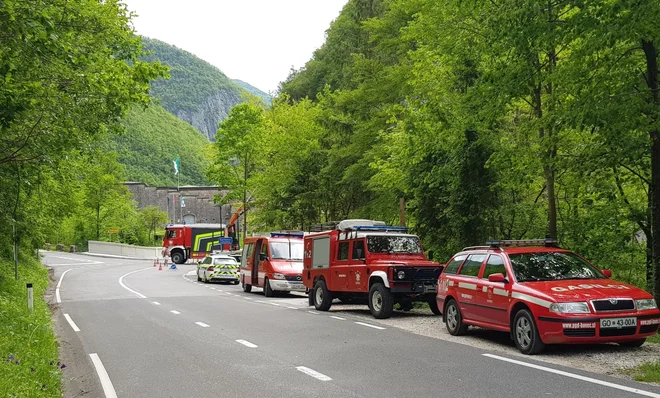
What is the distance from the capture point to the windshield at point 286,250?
85.6ft

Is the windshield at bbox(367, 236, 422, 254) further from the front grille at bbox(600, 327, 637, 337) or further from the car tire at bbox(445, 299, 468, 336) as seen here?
the front grille at bbox(600, 327, 637, 337)

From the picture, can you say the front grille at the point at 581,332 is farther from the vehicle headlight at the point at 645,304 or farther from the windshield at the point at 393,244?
the windshield at the point at 393,244

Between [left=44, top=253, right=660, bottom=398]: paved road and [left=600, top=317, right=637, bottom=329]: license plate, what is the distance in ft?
3.83

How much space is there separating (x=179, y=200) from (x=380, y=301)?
8572cm

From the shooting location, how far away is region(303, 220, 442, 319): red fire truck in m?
15.7

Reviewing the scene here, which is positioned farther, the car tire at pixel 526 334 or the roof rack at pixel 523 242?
the roof rack at pixel 523 242

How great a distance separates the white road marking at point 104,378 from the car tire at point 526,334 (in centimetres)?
589

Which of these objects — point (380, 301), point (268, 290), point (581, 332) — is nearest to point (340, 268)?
point (380, 301)

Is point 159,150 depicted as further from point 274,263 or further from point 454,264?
point 454,264

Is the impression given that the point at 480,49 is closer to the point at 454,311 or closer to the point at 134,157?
the point at 454,311

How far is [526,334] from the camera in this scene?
1014 centimetres

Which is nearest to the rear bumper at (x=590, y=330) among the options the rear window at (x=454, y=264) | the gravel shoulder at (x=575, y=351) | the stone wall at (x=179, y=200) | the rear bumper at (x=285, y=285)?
the gravel shoulder at (x=575, y=351)

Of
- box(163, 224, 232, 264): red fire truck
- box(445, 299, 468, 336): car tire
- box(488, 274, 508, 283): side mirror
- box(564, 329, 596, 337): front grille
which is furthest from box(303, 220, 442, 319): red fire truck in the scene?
box(163, 224, 232, 264): red fire truck

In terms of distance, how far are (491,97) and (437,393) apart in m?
7.69
